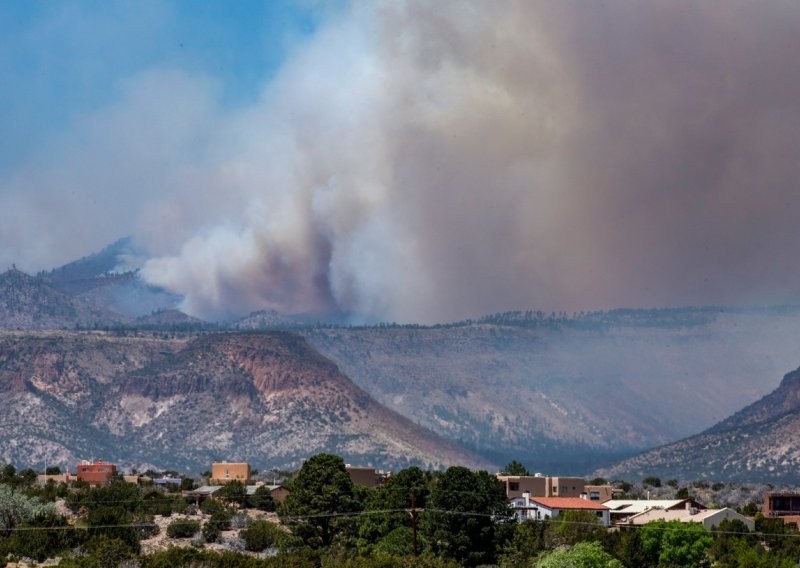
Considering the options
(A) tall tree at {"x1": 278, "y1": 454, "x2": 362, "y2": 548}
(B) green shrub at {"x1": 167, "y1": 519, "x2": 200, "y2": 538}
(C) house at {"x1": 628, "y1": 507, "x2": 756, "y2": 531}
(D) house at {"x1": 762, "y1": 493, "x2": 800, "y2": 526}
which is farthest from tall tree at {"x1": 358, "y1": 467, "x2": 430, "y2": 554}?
(D) house at {"x1": 762, "y1": 493, "x2": 800, "y2": 526}

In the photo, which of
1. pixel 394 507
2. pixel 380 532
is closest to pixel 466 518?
pixel 380 532

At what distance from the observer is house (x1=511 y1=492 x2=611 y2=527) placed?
584ft

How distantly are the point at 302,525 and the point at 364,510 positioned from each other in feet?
34.7

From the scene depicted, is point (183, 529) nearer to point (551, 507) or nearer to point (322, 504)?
point (322, 504)

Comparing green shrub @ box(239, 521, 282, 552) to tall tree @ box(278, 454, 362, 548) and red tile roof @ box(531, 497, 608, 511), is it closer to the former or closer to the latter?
tall tree @ box(278, 454, 362, 548)

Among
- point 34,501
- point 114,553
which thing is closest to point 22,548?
point 114,553

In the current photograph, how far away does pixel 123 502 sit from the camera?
548 feet

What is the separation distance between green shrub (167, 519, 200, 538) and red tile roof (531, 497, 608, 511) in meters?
43.1

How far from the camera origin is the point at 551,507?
594 ft

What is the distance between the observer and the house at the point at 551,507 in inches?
7008

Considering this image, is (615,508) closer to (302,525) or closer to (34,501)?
(302,525)

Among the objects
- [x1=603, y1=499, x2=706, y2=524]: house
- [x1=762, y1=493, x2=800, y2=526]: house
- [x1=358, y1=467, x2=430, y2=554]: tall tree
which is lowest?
[x1=358, y1=467, x2=430, y2=554]: tall tree

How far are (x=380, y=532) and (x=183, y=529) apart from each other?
19110 mm

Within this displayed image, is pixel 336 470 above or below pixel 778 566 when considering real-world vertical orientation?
above
